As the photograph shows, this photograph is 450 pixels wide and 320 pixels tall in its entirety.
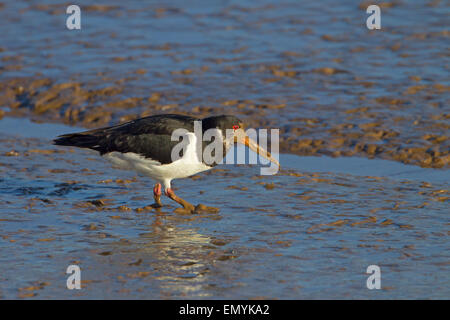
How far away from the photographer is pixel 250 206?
9.73m

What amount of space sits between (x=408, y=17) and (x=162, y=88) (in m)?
5.68

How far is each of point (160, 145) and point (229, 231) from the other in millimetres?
1370

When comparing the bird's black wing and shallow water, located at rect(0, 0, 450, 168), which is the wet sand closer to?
shallow water, located at rect(0, 0, 450, 168)

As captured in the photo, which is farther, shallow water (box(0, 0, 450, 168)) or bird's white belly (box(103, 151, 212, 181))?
shallow water (box(0, 0, 450, 168))

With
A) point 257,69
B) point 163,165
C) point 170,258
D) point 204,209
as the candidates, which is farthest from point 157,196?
point 257,69

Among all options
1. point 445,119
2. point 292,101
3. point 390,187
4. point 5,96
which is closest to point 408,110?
point 445,119

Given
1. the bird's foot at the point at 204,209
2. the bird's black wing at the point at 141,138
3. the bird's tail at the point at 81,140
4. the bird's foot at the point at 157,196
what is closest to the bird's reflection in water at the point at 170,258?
the bird's foot at the point at 204,209

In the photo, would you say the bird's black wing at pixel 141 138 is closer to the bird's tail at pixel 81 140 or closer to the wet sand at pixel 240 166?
the bird's tail at pixel 81 140

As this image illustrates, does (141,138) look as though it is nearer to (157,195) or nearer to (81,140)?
(157,195)

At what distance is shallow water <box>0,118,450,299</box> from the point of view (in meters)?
7.49

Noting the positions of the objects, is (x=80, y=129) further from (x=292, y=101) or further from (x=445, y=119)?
(x=445, y=119)

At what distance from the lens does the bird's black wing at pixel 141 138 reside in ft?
31.2

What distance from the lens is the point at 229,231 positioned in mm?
8961

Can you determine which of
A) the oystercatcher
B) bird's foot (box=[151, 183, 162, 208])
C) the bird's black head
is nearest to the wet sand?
bird's foot (box=[151, 183, 162, 208])
